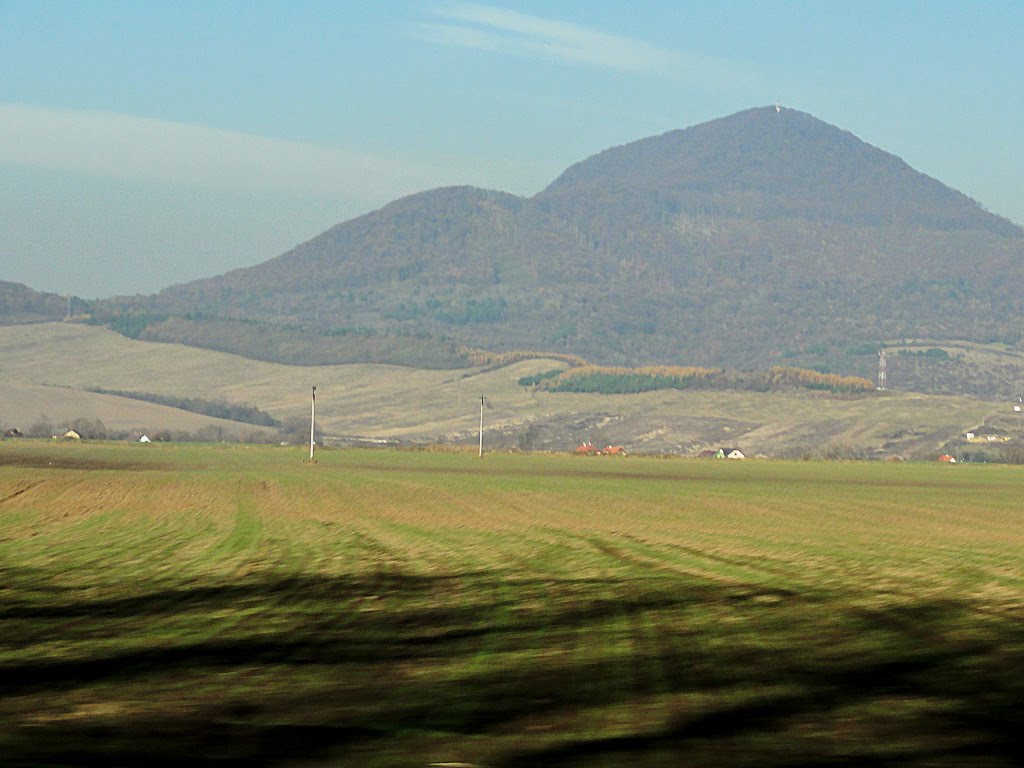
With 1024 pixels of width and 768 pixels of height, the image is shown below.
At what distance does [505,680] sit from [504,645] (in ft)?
6.82

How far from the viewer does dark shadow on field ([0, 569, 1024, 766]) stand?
9469 mm

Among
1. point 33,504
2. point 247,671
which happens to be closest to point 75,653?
point 247,671

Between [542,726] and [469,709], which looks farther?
[469,709]

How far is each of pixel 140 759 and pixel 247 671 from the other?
11.5 feet

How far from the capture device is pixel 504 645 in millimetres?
14117

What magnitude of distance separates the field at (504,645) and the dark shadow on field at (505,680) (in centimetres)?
4

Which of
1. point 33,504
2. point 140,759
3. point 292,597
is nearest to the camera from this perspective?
point 140,759

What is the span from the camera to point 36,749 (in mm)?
9469

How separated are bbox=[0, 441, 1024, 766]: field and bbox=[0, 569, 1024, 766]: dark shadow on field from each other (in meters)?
0.04

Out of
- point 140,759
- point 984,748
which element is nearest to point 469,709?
point 140,759

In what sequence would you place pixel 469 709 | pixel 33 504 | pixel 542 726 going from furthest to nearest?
1. pixel 33 504
2. pixel 469 709
3. pixel 542 726

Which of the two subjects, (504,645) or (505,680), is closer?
(505,680)

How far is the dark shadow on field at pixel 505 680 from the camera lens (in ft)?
31.1

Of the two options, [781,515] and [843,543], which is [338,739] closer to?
[843,543]
